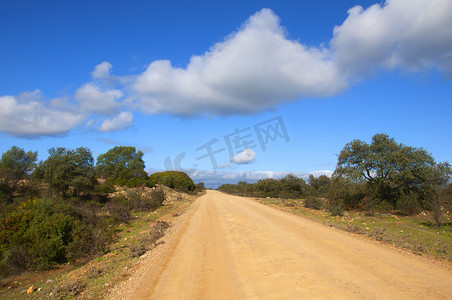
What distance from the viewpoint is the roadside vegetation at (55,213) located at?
941 centimetres

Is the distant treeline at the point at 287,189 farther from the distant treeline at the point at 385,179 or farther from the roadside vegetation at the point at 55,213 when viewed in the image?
the roadside vegetation at the point at 55,213

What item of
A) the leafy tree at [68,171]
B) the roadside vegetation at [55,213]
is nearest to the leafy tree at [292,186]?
the roadside vegetation at [55,213]

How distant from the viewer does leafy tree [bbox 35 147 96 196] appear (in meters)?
23.9

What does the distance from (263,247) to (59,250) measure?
24.4ft

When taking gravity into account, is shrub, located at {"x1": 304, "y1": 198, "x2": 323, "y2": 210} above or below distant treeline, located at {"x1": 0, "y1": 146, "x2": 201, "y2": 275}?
below

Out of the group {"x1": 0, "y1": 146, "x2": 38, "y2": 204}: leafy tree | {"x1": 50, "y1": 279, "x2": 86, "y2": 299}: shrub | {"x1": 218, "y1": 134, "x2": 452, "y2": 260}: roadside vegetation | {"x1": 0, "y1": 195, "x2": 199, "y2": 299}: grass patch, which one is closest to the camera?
{"x1": 50, "y1": 279, "x2": 86, "y2": 299}: shrub

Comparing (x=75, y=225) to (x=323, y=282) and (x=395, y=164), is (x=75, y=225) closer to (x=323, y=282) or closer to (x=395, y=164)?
(x=323, y=282)

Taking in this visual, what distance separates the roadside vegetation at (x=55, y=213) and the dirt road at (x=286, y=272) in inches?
139

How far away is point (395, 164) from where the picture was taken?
2428 cm

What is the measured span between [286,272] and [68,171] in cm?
2444

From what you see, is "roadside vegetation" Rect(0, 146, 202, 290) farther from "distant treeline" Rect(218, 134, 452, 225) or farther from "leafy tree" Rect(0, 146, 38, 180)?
"distant treeline" Rect(218, 134, 452, 225)

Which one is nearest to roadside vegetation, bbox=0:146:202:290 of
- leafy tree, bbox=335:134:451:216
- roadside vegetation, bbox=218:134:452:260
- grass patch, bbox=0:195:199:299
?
grass patch, bbox=0:195:199:299

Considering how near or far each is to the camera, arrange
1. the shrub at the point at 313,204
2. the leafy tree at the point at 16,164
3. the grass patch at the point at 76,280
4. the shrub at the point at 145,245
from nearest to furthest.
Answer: the grass patch at the point at 76,280 → the shrub at the point at 145,245 → the leafy tree at the point at 16,164 → the shrub at the point at 313,204

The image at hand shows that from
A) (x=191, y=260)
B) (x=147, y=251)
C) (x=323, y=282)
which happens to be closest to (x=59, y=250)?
(x=147, y=251)
